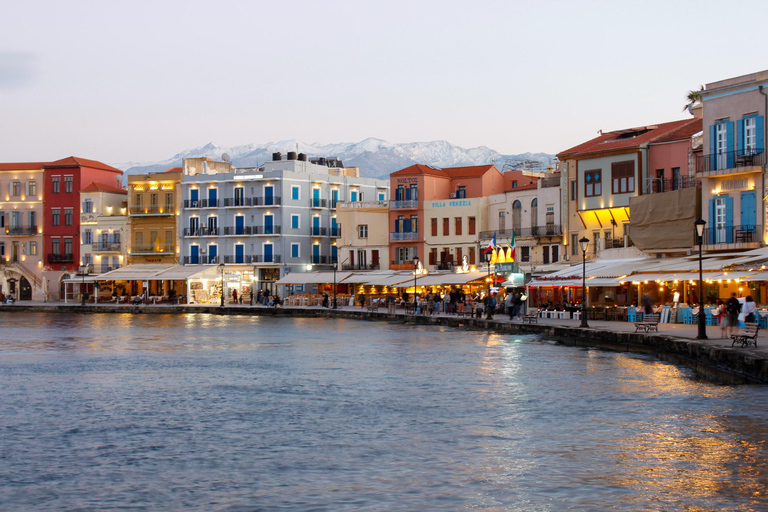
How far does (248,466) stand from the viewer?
48.7 ft

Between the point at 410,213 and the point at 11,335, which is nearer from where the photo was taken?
the point at 11,335

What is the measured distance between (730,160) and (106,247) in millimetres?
60300

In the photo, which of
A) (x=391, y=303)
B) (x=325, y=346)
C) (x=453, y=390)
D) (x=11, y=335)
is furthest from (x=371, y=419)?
(x=391, y=303)

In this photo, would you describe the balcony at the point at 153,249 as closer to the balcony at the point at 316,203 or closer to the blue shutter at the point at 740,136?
the balcony at the point at 316,203

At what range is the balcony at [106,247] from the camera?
84875mm

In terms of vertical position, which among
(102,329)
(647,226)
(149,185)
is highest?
(149,185)

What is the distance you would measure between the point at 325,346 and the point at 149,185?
169 ft

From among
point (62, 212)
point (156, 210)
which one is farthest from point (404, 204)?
point (62, 212)

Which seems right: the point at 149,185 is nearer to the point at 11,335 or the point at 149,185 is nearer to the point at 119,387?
the point at 11,335

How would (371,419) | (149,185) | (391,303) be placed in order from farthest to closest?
(149,185)
(391,303)
(371,419)

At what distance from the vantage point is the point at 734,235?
3822 cm

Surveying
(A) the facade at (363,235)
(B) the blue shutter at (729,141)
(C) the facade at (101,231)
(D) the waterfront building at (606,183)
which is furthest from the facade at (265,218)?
(B) the blue shutter at (729,141)

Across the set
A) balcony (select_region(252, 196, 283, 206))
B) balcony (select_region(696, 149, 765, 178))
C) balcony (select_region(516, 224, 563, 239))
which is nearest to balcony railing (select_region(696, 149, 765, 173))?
balcony (select_region(696, 149, 765, 178))

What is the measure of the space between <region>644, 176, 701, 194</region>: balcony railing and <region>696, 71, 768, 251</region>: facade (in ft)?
8.78
